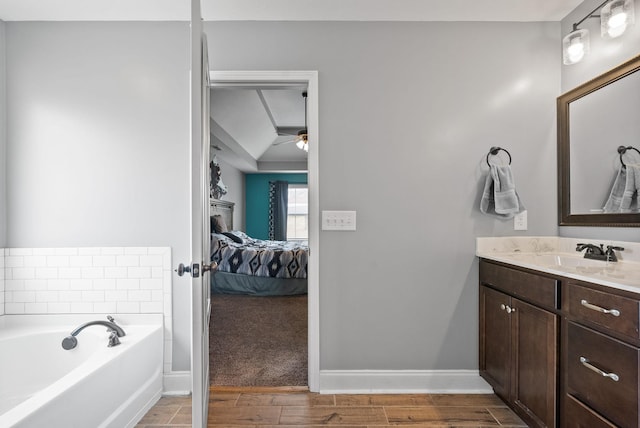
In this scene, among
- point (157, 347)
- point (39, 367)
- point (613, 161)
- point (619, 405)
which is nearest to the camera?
point (619, 405)

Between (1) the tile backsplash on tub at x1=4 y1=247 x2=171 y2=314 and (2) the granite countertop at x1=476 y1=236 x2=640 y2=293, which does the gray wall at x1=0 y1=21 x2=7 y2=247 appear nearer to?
(1) the tile backsplash on tub at x1=4 y1=247 x2=171 y2=314

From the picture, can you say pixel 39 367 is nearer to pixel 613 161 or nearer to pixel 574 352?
pixel 574 352

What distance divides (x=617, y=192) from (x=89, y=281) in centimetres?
314

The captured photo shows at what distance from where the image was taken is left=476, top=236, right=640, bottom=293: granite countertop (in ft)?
4.30

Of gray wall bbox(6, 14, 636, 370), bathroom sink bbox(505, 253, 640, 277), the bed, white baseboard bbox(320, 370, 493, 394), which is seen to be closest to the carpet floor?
the bed

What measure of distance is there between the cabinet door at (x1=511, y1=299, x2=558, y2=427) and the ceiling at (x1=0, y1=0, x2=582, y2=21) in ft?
5.73

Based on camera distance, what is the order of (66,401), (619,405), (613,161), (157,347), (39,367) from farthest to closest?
(157,347)
(39,367)
(613,161)
(66,401)
(619,405)

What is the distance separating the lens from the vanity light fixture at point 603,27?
1.67m

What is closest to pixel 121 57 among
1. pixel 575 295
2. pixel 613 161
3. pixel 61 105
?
pixel 61 105

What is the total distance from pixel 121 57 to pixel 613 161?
9.73ft

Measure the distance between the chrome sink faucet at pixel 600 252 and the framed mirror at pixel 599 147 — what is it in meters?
0.14

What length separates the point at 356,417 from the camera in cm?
188

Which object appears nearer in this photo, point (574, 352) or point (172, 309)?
point (574, 352)

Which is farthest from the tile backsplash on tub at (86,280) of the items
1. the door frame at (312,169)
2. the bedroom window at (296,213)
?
the bedroom window at (296,213)
